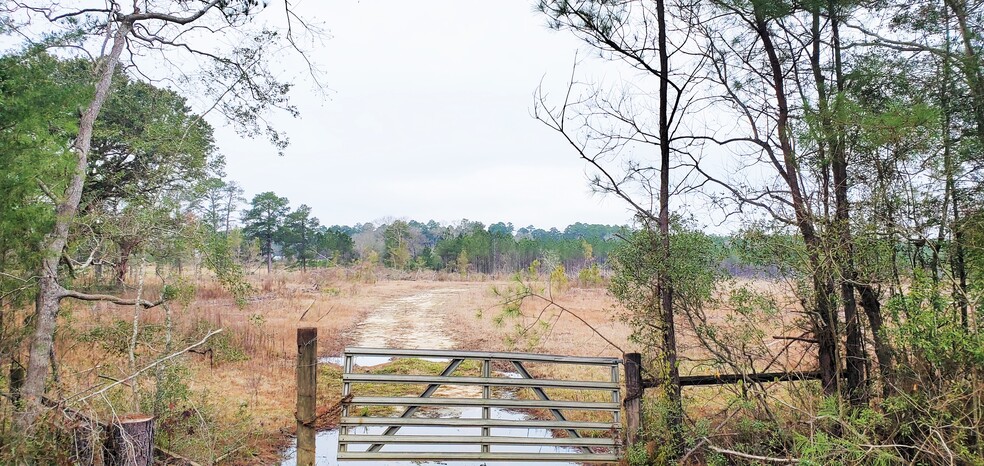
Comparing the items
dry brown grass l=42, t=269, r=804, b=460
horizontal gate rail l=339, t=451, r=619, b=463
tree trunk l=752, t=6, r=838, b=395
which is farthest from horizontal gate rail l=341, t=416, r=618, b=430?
tree trunk l=752, t=6, r=838, b=395

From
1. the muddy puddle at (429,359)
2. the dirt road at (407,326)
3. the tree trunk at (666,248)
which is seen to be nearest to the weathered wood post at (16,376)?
the muddy puddle at (429,359)

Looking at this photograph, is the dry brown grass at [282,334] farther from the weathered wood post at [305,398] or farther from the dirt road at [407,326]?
the weathered wood post at [305,398]

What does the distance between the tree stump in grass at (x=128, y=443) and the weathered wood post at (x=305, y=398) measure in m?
1.25

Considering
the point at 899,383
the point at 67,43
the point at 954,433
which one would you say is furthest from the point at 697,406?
the point at 67,43

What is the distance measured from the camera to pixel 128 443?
4.43 m

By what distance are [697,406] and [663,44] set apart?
4.78 m

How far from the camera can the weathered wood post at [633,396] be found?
5.86 meters

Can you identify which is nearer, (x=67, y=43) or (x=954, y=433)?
(x=954, y=433)

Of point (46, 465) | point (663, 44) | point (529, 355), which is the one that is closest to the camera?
point (46, 465)

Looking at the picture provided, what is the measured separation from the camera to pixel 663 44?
20.2 ft

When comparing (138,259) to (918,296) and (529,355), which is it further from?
(918,296)

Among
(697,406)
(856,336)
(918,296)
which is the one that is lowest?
(697,406)

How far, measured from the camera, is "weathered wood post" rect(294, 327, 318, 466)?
5.31 metres

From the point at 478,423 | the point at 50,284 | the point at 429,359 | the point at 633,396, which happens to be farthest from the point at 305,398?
the point at 429,359
